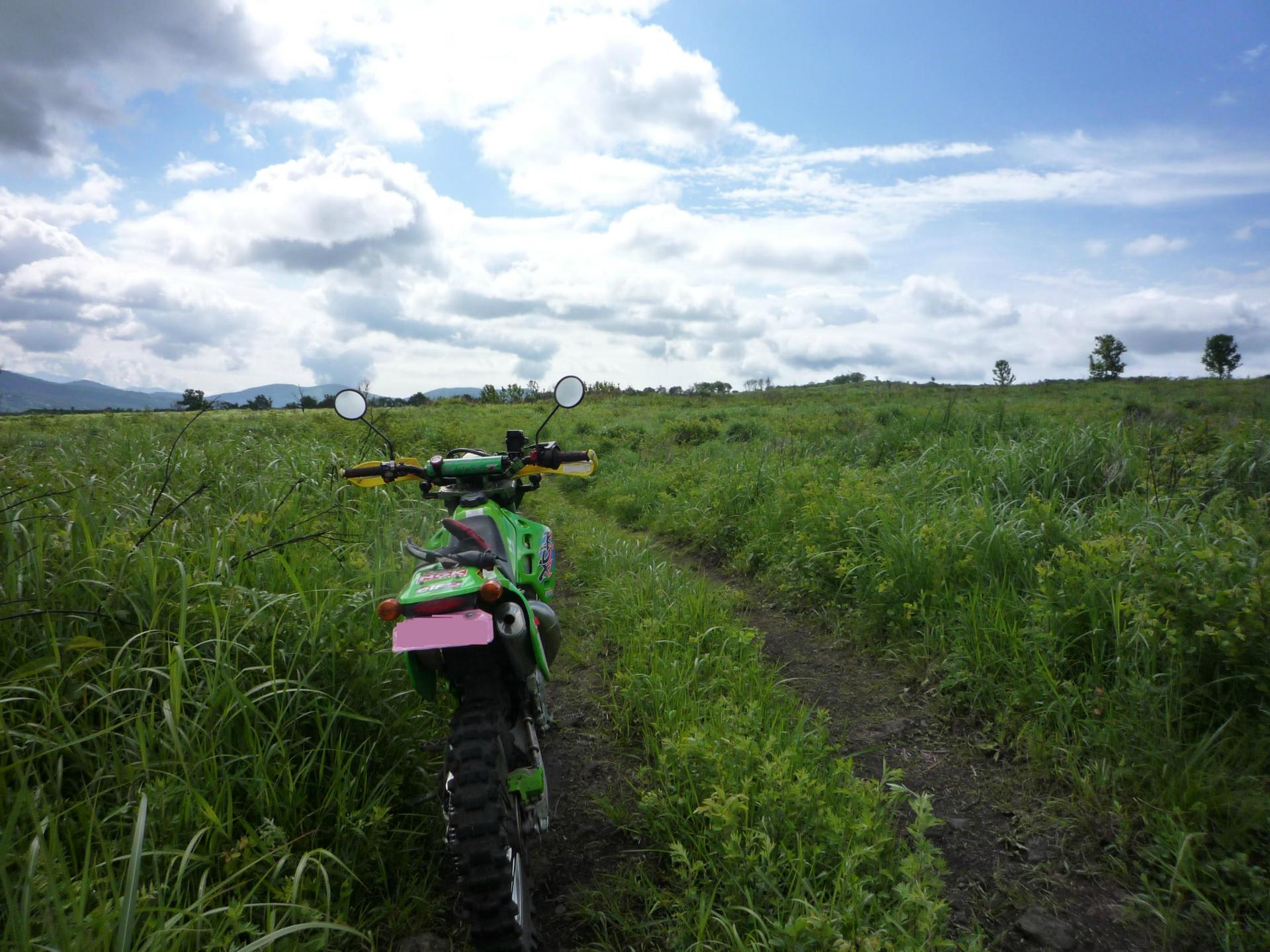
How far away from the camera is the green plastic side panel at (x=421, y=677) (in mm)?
2145

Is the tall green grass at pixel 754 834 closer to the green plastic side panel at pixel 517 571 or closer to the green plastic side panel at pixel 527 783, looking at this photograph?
the green plastic side panel at pixel 527 783

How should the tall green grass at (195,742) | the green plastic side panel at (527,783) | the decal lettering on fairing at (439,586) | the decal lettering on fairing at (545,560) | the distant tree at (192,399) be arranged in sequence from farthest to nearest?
the distant tree at (192,399)
the decal lettering on fairing at (545,560)
the green plastic side panel at (527,783)
the decal lettering on fairing at (439,586)
the tall green grass at (195,742)

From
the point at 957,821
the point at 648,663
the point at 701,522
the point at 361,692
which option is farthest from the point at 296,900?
the point at 701,522

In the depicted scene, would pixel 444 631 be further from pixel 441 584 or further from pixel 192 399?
pixel 192 399

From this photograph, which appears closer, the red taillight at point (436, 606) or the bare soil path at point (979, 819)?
the red taillight at point (436, 606)

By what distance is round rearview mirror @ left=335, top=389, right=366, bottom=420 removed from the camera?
3.12 metres

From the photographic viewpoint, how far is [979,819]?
2.66m

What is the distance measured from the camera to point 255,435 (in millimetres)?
7566

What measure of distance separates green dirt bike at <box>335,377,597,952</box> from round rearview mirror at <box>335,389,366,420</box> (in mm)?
758

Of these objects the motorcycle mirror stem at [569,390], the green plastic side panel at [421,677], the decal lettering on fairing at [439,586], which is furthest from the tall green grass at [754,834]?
the motorcycle mirror stem at [569,390]

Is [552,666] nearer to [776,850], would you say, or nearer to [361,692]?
[361,692]

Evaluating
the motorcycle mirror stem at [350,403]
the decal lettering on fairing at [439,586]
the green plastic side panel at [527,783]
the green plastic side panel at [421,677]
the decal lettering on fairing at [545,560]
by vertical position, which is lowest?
the green plastic side panel at [527,783]

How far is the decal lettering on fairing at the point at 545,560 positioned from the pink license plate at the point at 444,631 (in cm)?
106

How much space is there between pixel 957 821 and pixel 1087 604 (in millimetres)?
1312
